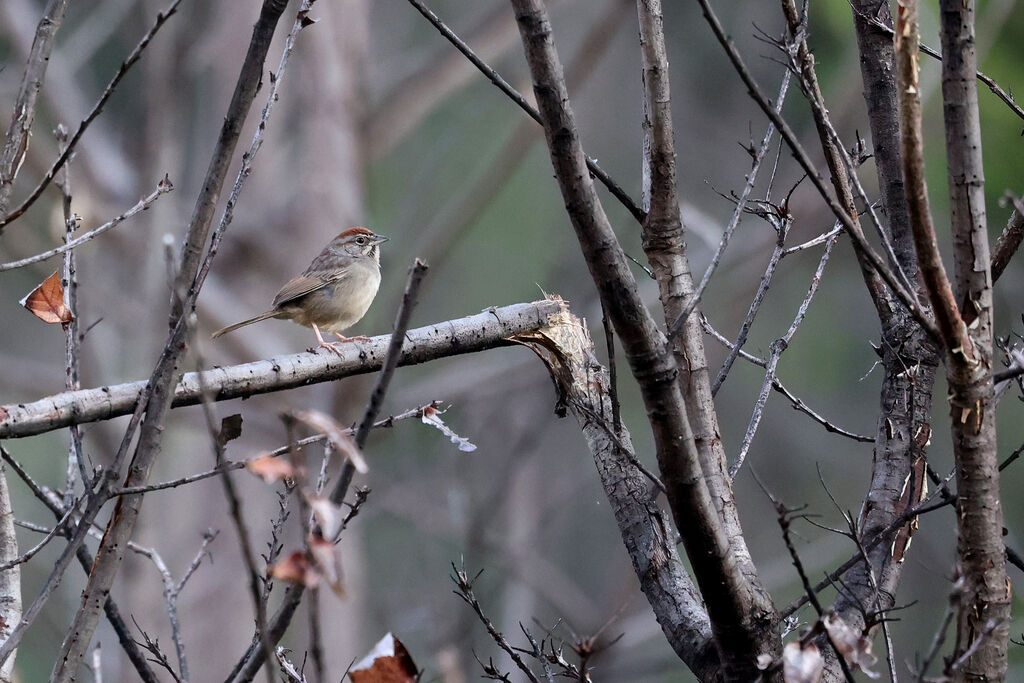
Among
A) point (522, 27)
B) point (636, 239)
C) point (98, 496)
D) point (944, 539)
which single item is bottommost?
point (98, 496)

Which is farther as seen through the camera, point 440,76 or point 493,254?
point 493,254

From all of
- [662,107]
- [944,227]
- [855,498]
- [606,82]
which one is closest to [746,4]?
[606,82]

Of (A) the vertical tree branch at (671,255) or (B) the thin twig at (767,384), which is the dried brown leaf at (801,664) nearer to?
(A) the vertical tree branch at (671,255)

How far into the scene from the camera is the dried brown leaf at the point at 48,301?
243 centimetres

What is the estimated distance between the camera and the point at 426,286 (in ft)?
38.1

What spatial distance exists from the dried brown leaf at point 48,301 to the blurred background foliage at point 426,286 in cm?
356

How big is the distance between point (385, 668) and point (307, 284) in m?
3.84

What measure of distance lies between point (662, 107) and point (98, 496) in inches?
63.2

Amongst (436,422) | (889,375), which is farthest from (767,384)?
(436,422)

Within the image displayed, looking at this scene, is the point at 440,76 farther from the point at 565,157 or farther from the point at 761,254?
the point at 565,157

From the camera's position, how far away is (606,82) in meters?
16.8

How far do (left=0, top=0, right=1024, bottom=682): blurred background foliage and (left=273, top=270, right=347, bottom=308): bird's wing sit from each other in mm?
860

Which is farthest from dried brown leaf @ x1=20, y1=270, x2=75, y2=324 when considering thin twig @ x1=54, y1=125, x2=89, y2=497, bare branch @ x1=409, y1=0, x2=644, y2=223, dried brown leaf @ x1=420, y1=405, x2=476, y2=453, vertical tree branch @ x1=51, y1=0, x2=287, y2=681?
bare branch @ x1=409, y1=0, x2=644, y2=223

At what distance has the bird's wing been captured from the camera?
535 centimetres
